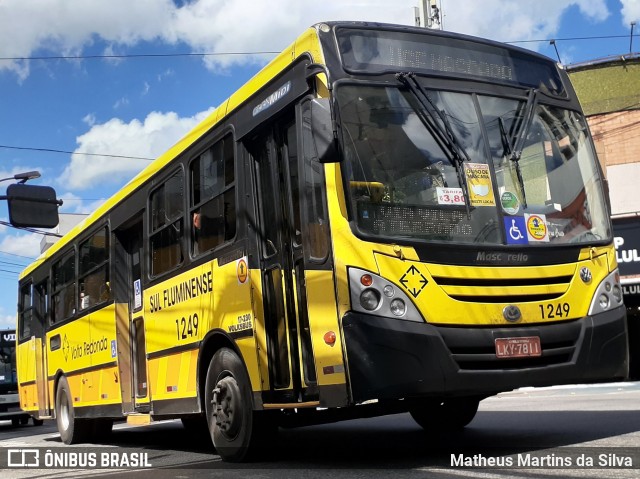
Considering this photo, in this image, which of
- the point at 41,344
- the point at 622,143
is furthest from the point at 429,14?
the point at 41,344

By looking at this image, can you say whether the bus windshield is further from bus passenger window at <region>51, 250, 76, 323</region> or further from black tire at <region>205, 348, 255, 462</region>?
bus passenger window at <region>51, 250, 76, 323</region>

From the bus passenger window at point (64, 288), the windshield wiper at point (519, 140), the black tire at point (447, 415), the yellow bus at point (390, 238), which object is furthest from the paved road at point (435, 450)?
the bus passenger window at point (64, 288)

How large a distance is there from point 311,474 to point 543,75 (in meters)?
3.92

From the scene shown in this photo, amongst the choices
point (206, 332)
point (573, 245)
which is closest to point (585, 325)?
point (573, 245)

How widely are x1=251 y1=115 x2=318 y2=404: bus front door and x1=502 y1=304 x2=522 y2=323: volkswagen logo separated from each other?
149 centimetres

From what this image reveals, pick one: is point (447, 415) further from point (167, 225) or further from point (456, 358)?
point (167, 225)

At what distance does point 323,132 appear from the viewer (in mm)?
6062

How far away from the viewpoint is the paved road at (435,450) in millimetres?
6078

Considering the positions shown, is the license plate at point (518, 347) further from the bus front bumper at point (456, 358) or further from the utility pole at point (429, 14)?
the utility pole at point (429, 14)

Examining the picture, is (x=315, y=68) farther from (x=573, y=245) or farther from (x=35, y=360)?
(x=35, y=360)

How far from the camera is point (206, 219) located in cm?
821

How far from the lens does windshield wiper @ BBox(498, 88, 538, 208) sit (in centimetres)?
668

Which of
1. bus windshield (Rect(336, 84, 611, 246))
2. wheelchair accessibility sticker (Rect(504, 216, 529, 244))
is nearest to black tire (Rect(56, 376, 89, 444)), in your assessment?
bus windshield (Rect(336, 84, 611, 246))

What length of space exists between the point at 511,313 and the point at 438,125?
1.53m
